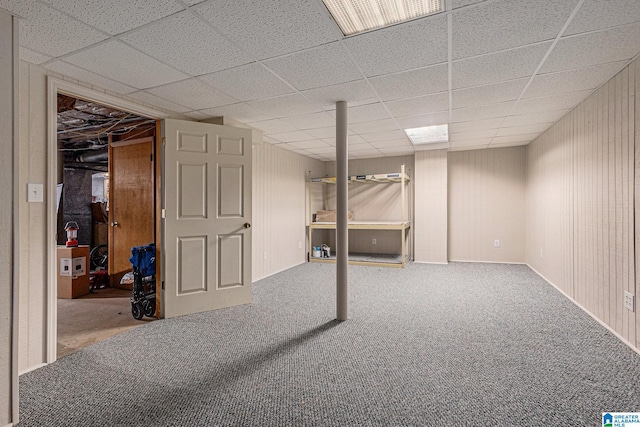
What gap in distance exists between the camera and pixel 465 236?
5910mm

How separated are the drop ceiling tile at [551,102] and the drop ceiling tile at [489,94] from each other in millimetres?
263

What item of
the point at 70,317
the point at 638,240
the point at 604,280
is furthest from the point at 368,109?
the point at 70,317

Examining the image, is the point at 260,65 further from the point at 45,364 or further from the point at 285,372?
the point at 45,364

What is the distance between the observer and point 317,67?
7.53 ft

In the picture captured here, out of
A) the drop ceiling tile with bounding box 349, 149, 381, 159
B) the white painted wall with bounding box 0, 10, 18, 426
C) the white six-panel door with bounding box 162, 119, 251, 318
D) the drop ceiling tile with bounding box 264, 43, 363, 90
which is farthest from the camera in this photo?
the drop ceiling tile with bounding box 349, 149, 381, 159

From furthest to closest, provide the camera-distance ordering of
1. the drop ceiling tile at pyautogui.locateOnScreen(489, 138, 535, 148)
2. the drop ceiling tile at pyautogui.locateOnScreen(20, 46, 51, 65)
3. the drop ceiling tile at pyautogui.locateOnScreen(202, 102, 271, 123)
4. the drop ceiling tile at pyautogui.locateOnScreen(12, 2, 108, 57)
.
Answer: the drop ceiling tile at pyautogui.locateOnScreen(489, 138, 535, 148) < the drop ceiling tile at pyautogui.locateOnScreen(202, 102, 271, 123) < the drop ceiling tile at pyautogui.locateOnScreen(20, 46, 51, 65) < the drop ceiling tile at pyautogui.locateOnScreen(12, 2, 108, 57)

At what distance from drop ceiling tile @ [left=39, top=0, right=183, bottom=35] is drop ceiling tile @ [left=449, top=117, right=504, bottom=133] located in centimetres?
350

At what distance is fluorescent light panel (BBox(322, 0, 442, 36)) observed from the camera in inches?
63.8

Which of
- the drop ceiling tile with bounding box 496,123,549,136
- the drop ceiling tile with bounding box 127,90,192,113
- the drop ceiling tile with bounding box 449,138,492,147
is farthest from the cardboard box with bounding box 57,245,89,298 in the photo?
the drop ceiling tile with bounding box 496,123,549,136

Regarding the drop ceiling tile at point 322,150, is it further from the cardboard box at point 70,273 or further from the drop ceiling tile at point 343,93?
the cardboard box at point 70,273

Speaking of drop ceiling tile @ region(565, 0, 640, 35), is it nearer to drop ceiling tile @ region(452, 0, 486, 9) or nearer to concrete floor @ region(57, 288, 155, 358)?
drop ceiling tile @ region(452, 0, 486, 9)

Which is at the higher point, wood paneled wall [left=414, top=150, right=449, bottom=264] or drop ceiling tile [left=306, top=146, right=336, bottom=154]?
drop ceiling tile [left=306, top=146, right=336, bottom=154]

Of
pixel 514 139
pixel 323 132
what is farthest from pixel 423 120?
pixel 514 139

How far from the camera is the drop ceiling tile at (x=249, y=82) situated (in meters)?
2.36
